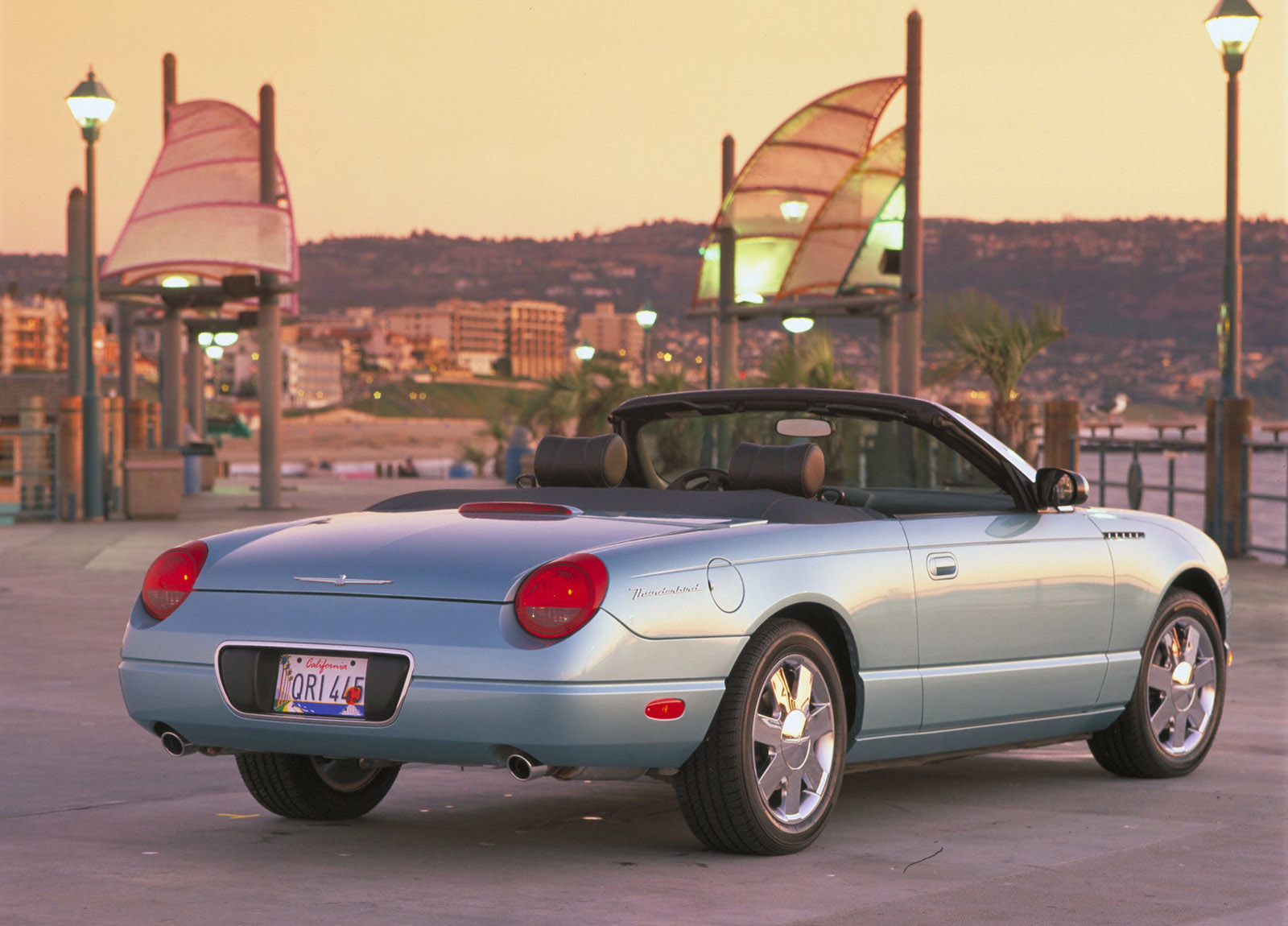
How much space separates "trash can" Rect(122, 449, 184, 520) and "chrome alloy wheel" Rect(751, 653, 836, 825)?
21348 millimetres

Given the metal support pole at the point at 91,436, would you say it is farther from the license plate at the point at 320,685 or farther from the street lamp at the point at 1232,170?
the license plate at the point at 320,685

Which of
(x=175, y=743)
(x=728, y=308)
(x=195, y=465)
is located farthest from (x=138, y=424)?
(x=175, y=743)

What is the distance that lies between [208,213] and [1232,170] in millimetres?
14460

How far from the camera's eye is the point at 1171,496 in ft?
77.8

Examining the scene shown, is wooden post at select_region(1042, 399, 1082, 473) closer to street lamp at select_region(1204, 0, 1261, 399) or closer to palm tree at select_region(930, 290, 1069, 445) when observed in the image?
palm tree at select_region(930, 290, 1069, 445)

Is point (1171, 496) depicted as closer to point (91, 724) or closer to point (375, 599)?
point (91, 724)

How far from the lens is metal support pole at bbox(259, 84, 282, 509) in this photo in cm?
2808

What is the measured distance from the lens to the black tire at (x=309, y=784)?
6.66m

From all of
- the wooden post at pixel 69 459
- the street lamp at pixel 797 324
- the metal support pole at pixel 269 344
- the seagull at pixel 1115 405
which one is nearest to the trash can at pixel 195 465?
the metal support pole at pixel 269 344

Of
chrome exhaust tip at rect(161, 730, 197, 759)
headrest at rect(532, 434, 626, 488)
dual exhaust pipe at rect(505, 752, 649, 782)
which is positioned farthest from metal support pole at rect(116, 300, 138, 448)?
dual exhaust pipe at rect(505, 752, 649, 782)

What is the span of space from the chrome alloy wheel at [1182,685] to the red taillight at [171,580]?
12.1 feet

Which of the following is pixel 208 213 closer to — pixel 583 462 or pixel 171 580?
pixel 583 462

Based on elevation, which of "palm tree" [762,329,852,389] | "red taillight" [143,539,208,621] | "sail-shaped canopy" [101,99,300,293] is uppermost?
"sail-shaped canopy" [101,99,300,293]

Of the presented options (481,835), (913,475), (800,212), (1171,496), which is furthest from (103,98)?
(481,835)
